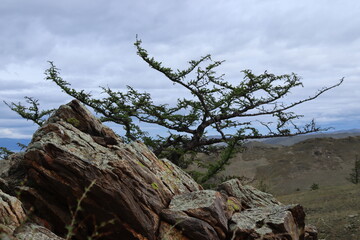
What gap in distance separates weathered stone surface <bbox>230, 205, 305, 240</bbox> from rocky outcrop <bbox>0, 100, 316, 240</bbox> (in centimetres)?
3

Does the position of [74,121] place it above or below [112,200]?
above

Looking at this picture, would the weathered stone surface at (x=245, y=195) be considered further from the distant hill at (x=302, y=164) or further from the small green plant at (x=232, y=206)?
the distant hill at (x=302, y=164)

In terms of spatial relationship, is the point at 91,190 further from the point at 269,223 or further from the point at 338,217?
the point at 338,217

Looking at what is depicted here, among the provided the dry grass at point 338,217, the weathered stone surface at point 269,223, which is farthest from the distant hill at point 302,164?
the weathered stone surface at point 269,223

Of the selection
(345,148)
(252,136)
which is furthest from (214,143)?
(345,148)

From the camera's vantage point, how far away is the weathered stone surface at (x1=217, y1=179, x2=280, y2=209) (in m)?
12.9

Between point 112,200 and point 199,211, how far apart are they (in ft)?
7.74

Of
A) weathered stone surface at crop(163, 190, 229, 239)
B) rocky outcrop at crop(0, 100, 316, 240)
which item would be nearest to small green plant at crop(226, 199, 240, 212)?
rocky outcrop at crop(0, 100, 316, 240)

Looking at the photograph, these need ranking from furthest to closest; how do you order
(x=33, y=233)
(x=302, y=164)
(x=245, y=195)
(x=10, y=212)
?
1. (x=302, y=164)
2. (x=245, y=195)
3. (x=10, y=212)
4. (x=33, y=233)

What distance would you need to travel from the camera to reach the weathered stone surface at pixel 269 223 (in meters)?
9.86

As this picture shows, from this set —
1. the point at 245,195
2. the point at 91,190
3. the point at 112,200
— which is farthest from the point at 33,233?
the point at 245,195

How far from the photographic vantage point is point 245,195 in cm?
1321

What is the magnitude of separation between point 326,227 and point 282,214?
1307cm

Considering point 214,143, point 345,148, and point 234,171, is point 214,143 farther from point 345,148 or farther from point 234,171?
point 345,148
